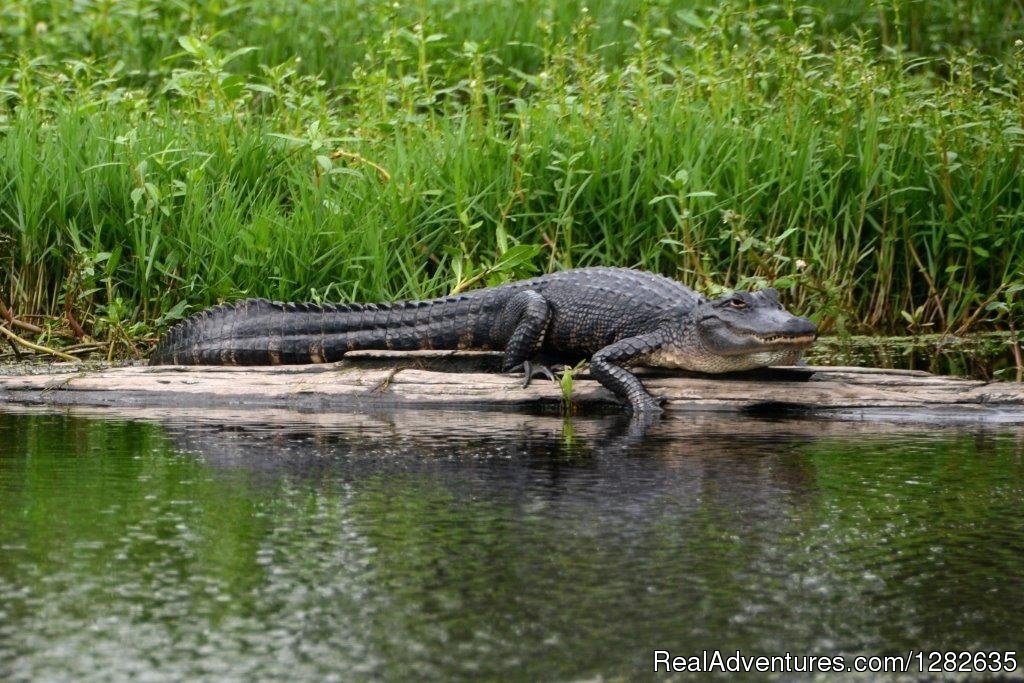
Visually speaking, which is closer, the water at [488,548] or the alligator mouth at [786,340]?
the water at [488,548]

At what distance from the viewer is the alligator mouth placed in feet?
21.4

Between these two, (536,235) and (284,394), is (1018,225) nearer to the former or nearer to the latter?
(536,235)

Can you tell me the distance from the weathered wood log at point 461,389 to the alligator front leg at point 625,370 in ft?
0.27

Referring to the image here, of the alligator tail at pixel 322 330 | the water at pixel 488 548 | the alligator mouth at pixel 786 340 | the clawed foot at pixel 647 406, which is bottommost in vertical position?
the water at pixel 488 548

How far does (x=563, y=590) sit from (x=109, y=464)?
2218 millimetres

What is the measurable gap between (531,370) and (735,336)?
3.10 feet

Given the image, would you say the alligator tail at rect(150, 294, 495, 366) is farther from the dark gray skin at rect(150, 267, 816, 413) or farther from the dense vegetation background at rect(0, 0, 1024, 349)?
the dense vegetation background at rect(0, 0, 1024, 349)

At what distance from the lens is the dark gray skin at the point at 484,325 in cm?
721

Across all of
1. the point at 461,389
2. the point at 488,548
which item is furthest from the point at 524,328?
the point at 488,548

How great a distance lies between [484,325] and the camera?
7418 millimetres

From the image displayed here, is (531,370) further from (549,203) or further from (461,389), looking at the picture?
(549,203)

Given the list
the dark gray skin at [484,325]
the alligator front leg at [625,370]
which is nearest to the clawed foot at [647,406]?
the alligator front leg at [625,370]

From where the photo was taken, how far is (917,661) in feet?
10.5

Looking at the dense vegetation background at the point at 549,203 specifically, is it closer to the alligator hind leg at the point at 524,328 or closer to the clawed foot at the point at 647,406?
the alligator hind leg at the point at 524,328
